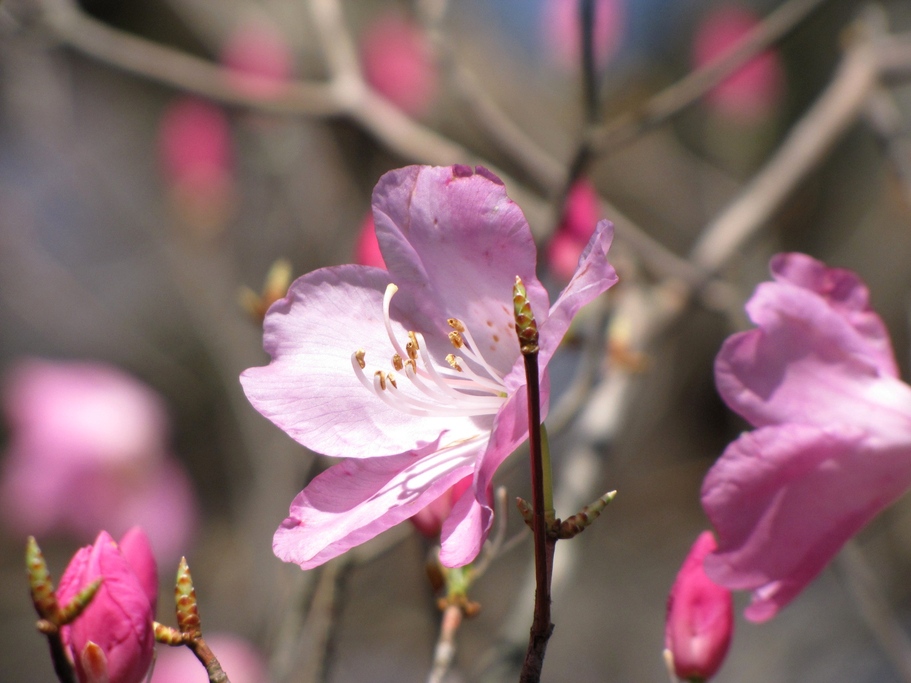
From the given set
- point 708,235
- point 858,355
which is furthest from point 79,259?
point 858,355

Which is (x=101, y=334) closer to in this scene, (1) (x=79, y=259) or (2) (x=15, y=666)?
(1) (x=79, y=259)

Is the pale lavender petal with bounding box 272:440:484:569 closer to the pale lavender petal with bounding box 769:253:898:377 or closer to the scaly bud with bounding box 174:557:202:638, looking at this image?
the scaly bud with bounding box 174:557:202:638

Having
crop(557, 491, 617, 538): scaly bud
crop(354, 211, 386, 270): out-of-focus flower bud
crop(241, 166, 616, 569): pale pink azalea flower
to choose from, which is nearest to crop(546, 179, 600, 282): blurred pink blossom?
crop(354, 211, 386, 270): out-of-focus flower bud

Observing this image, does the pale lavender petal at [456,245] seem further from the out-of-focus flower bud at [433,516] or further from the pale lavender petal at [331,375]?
the out-of-focus flower bud at [433,516]

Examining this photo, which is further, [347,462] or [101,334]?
[101,334]

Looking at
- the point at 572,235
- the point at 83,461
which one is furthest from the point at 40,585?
the point at 83,461
